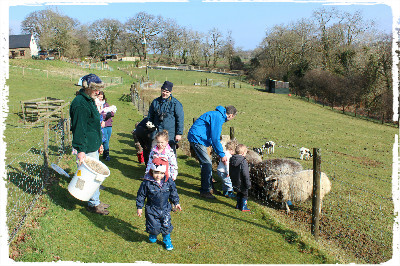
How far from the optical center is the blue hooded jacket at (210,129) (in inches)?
282

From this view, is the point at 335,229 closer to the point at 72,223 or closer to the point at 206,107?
the point at 72,223

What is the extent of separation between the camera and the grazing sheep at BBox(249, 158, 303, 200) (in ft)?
27.1

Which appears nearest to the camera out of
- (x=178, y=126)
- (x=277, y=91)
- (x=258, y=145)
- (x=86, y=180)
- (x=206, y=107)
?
(x=86, y=180)

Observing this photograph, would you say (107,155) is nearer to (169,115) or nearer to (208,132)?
(169,115)

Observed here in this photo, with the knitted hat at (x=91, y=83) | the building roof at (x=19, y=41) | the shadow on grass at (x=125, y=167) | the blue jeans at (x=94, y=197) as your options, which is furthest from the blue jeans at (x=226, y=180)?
the building roof at (x=19, y=41)

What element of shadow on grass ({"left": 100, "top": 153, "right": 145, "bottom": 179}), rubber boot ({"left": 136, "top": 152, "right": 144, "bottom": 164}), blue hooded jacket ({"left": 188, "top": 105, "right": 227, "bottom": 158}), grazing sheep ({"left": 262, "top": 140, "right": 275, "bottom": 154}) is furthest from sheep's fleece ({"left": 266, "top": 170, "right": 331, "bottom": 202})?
grazing sheep ({"left": 262, "top": 140, "right": 275, "bottom": 154})

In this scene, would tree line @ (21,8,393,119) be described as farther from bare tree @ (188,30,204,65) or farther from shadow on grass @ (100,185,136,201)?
shadow on grass @ (100,185,136,201)

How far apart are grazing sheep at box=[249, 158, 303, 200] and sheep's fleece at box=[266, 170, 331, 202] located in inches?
9.9

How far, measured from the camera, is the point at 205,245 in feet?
18.2

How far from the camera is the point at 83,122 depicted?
5395 millimetres

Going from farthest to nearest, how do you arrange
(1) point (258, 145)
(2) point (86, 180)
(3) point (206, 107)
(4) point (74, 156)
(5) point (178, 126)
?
(3) point (206, 107), (1) point (258, 145), (4) point (74, 156), (5) point (178, 126), (2) point (86, 180)

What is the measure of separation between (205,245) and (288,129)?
1811cm

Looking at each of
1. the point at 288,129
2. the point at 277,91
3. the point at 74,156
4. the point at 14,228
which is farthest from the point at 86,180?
the point at 277,91

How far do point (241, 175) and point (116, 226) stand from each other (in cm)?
291
